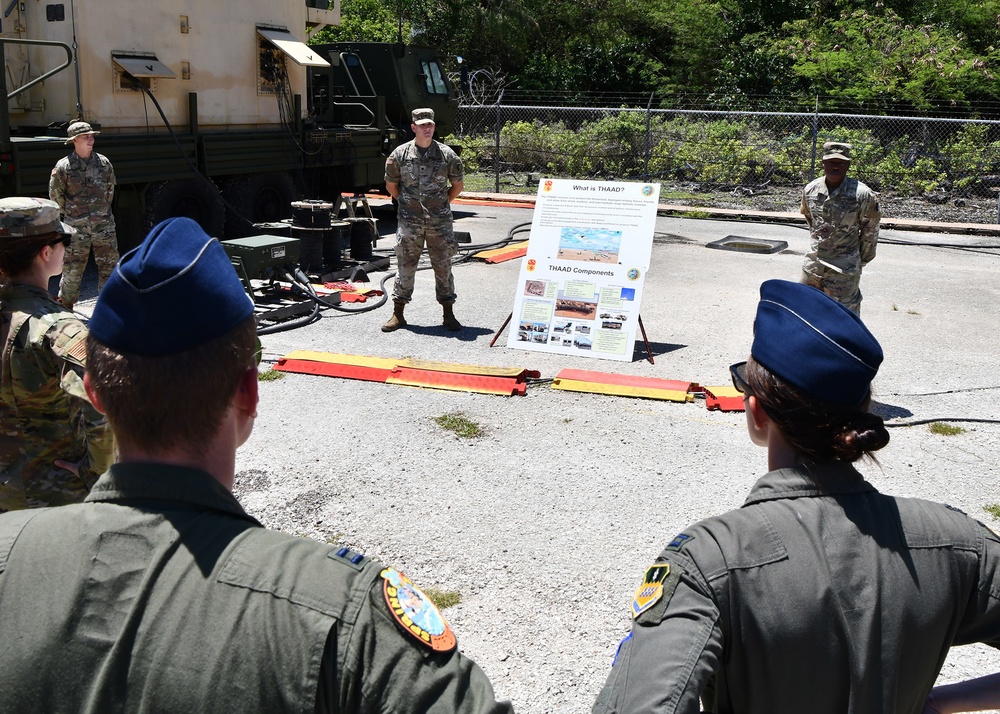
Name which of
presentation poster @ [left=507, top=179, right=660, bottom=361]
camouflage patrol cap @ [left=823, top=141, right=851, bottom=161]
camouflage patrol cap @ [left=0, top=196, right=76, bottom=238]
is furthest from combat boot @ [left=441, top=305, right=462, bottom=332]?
camouflage patrol cap @ [left=0, top=196, right=76, bottom=238]

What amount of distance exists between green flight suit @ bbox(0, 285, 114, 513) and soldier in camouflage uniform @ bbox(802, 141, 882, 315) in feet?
18.9

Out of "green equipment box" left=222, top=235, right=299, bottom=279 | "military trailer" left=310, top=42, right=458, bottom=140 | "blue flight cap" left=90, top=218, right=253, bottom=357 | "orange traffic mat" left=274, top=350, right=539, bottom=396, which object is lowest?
"orange traffic mat" left=274, top=350, right=539, bottom=396

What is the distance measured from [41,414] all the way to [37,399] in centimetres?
6

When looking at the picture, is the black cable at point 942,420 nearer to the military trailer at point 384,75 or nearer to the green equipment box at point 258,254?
the green equipment box at point 258,254

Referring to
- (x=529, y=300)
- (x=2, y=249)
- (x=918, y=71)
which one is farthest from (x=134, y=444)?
(x=918, y=71)

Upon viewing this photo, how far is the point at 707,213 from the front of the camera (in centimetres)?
1856

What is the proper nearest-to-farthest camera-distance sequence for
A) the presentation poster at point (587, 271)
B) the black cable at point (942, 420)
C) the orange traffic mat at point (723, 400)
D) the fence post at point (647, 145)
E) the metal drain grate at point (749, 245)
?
1. the black cable at point (942, 420)
2. the orange traffic mat at point (723, 400)
3. the presentation poster at point (587, 271)
4. the metal drain grate at point (749, 245)
5. the fence post at point (647, 145)

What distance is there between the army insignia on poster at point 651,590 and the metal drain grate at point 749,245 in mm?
13389

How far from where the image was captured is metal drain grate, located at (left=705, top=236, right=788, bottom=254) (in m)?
14.6

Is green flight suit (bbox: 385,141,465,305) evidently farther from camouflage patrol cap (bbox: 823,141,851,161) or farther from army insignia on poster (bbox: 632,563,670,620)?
army insignia on poster (bbox: 632,563,670,620)

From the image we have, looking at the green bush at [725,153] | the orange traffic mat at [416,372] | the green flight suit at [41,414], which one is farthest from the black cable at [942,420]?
the green bush at [725,153]

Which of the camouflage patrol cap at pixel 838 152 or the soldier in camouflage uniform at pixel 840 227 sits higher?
the camouflage patrol cap at pixel 838 152

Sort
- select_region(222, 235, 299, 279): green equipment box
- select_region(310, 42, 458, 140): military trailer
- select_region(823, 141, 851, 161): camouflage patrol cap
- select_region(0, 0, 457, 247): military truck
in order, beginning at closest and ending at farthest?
select_region(823, 141, 851, 161): camouflage patrol cap, select_region(222, 235, 299, 279): green equipment box, select_region(0, 0, 457, 247): military truck, select_region(310, 42, 458, 140): military trailer

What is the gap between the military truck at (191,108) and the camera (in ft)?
36.0
